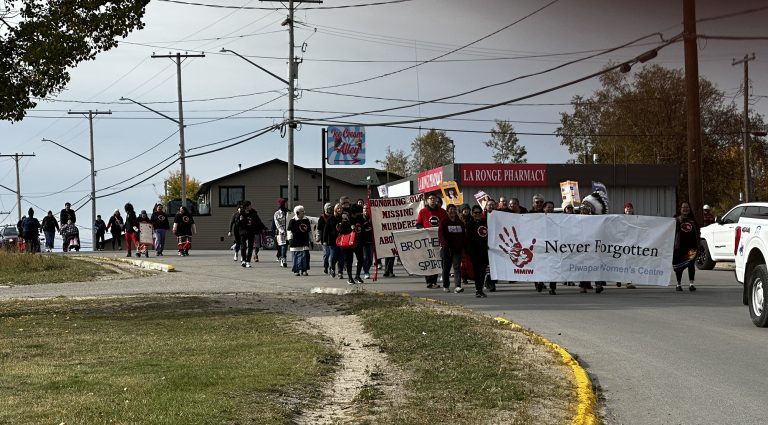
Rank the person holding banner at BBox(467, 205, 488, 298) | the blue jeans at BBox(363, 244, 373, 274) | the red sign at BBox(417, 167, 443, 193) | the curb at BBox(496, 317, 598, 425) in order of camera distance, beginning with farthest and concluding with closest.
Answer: the red sign at BBox(417, 167, 443, 193)
the blue jeans at BBox(363, 244, 373, 274)
the person holding banner at BBox(467, 205, 488, 298)
the curb at BBox(496, 317, 598, 425)

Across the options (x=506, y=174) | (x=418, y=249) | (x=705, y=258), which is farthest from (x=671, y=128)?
(x=418, y=249)

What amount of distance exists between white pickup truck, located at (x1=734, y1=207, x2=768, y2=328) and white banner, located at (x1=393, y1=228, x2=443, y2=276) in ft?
29.3

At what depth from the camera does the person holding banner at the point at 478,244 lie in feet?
66.9

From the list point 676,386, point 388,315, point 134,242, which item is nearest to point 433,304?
point 388,315

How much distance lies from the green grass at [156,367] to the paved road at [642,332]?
3046mm

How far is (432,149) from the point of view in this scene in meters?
104

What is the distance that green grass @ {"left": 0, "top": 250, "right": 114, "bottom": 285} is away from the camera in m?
27.1

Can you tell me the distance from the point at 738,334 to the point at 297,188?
210 ft

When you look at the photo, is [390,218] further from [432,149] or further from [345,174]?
[432,149]

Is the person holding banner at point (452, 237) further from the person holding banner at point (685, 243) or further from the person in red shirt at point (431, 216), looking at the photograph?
the person holding banner at point (685, 243)

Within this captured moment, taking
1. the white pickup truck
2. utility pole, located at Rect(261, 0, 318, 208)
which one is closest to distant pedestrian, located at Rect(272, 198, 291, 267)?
utility pole, located at Rect(261, 0, 318, 208)

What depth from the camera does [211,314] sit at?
16.9 metres

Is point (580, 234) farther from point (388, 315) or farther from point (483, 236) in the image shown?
point (388, 315)

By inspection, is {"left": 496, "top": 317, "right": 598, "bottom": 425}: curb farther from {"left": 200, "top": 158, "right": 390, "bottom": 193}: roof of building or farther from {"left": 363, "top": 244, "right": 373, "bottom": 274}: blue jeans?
{"left": 200, "top": 158, "right": 390, "bottom": 193}: roof of building
